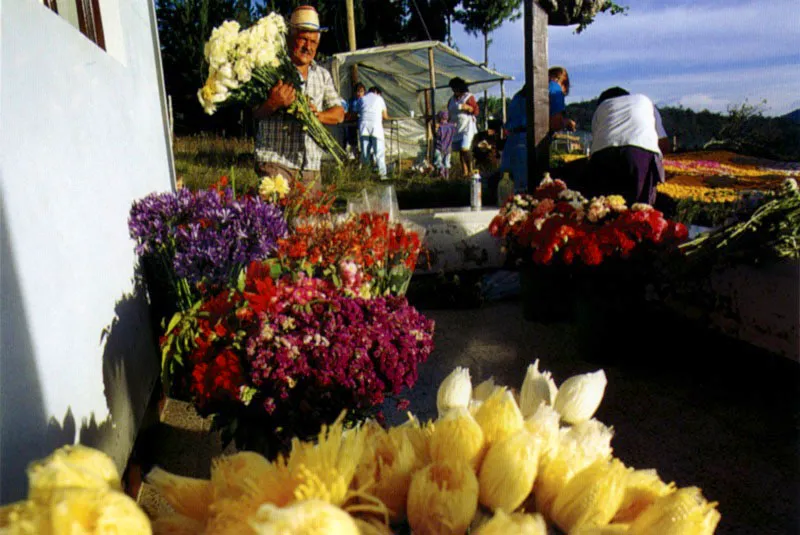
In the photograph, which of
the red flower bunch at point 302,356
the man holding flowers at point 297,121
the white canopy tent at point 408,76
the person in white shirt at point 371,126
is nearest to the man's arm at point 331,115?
the man holding flowers at point 297,121

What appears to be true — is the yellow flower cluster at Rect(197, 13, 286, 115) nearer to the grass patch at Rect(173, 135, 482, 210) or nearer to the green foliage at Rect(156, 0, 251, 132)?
the grass patch at Rect(173, 135, 482, 210)

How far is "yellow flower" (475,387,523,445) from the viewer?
872 millimetres

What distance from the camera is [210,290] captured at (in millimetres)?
2426

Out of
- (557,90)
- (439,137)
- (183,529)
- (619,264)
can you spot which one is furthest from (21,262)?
(439,137)

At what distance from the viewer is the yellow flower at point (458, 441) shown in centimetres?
83

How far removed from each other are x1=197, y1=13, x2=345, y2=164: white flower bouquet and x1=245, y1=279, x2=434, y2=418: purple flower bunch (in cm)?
195

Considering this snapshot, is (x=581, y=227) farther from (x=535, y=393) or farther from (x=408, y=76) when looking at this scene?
(x=408, y=76)

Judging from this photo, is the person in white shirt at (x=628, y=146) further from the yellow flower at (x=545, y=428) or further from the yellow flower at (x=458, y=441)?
the yellow flower at (x=458, y=441)

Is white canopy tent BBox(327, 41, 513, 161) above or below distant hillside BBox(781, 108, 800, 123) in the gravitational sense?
above

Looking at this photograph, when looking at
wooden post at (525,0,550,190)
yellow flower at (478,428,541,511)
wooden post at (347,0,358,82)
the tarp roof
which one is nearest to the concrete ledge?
wooden post at (525,0,550,190)

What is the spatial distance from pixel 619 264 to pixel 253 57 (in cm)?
253

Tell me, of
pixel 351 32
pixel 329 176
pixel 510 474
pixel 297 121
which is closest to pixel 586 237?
pixel 297 121

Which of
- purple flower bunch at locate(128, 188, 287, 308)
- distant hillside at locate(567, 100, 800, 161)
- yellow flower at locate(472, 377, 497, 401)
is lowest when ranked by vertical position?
yellow flower at locate(472, 377, 497, 401)

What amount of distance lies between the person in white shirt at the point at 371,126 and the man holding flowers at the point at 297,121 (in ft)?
23.7
